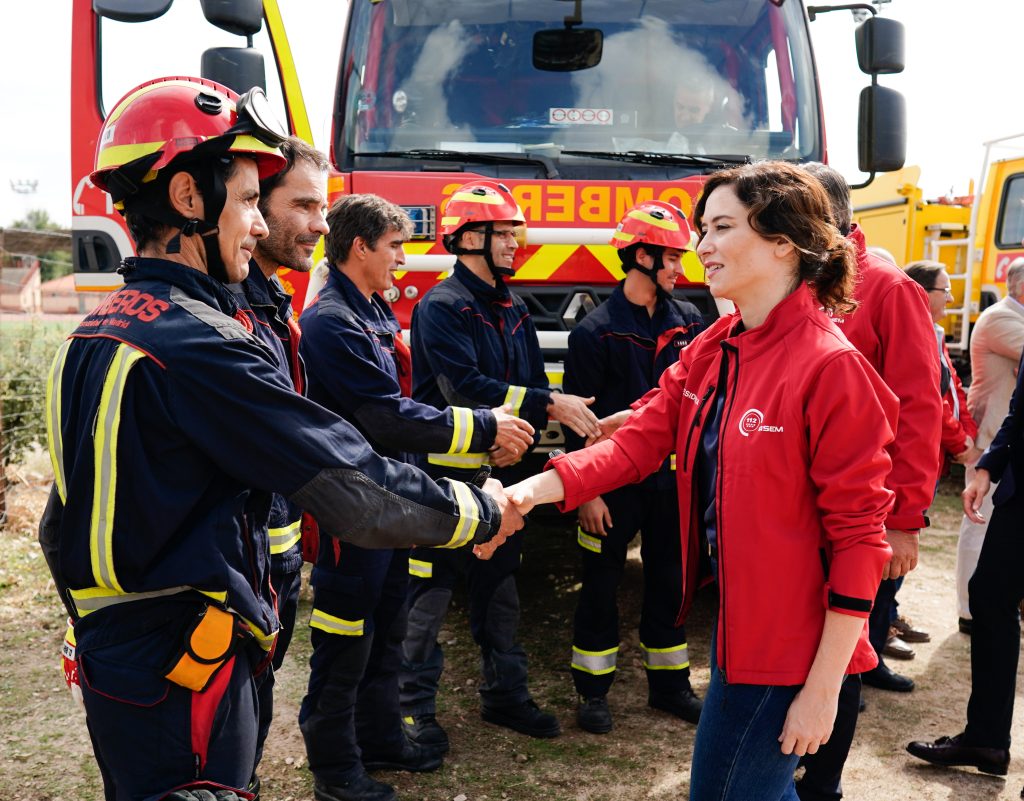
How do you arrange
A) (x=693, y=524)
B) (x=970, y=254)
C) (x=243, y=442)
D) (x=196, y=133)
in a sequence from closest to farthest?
(x=243, y=442) < (x=196, y=133) < (x=693, y=524) < (x=970, y=254)

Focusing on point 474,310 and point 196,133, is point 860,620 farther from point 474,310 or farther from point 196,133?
point 474,310

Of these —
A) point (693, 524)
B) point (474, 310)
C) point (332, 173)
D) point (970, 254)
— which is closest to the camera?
point (693, 524)

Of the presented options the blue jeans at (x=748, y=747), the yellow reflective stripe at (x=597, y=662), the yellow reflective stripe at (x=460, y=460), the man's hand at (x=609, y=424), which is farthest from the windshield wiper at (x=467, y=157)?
the blue jeans at (x=748, y=747)

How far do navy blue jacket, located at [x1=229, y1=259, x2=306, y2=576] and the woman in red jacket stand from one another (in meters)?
1.14

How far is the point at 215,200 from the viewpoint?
6.10 feet

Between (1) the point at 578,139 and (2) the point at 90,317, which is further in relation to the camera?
(1) the point at 578,139

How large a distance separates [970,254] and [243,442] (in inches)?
394

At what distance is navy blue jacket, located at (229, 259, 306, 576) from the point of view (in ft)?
8.22

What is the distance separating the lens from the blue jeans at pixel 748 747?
1942mm

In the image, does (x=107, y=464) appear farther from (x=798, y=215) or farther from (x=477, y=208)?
(x=477, y=208)

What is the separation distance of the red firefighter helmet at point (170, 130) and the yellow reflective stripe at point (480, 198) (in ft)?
6.94

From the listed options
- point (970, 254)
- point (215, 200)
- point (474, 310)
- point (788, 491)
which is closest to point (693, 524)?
point (788, 491)

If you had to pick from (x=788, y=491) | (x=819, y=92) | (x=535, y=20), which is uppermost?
(x=535, y=20)

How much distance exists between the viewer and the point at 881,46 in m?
4.80
